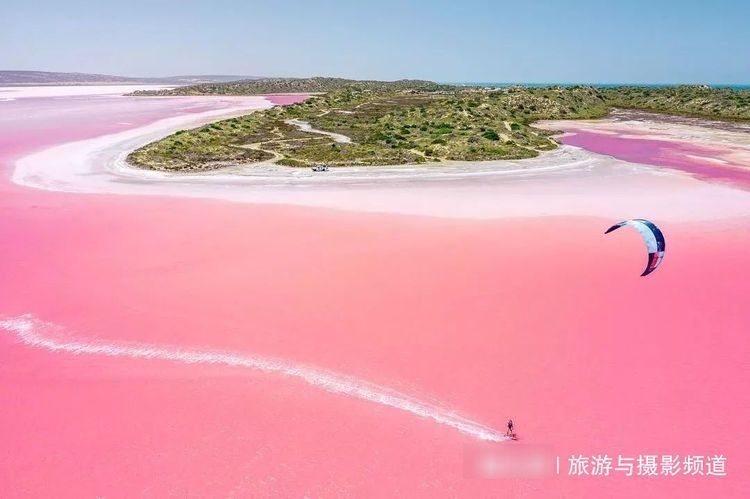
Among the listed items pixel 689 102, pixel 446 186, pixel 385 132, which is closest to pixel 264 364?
pixel 446 186

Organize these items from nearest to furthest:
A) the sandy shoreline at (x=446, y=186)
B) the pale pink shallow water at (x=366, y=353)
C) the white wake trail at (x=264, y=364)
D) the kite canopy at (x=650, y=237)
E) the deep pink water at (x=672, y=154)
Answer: the pale pink shallow water at (x=366, y=353)
the white wake trail at (x=264, y=364)
the kite canopy at (x=650, y=237)
the sandy shoreline at (x=446, y=186)
the deep pink water at (x=672, y=154)

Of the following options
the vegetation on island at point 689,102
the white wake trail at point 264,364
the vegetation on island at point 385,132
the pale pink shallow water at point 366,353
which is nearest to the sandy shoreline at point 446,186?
the vegetation on island at point 385,132

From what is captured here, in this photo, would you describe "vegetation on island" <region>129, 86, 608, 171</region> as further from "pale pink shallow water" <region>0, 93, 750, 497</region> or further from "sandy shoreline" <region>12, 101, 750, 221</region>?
"pale pink shallow water" <region>0, 93, 750, 497</region>

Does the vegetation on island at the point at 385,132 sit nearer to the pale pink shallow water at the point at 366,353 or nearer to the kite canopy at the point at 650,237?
the pale pink shallow water at the point at 366,353

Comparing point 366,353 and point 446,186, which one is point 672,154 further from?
point 366,353

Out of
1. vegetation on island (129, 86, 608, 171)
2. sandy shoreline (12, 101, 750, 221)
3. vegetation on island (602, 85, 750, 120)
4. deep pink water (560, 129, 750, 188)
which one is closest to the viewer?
sandy shoreline (12, 101, 750, 221)

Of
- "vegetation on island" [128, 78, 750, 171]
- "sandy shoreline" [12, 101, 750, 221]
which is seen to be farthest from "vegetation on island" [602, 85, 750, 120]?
"sandy shoreline" [12, 101, 750, 221]
